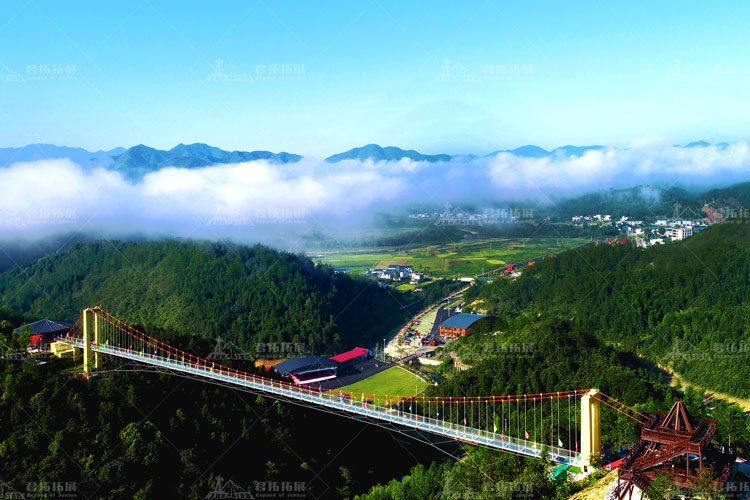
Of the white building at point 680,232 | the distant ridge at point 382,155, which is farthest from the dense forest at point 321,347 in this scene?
the distant ridge at point 382,155

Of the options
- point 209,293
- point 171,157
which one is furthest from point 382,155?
point 209,293

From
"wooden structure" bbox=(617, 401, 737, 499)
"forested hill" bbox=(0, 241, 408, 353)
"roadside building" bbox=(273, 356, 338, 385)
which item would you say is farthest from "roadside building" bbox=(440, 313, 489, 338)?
"wooden structure" bbox=(617, 401, 737, 499)

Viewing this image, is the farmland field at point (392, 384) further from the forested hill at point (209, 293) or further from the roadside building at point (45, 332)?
the roadside building at point (45, 332)

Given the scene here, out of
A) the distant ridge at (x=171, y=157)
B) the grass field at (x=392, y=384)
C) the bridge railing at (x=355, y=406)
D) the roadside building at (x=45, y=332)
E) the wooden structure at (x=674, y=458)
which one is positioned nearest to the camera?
the wooden structure at (x=674, y=458)

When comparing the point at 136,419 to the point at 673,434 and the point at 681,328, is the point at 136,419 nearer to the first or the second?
the point at 673,434

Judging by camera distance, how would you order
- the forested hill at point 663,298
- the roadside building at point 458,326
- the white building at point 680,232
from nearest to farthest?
the forested hill at point 663,298
the roadside building at point 458,326
the white building at point 680,232

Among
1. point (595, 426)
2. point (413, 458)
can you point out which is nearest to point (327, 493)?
point (413, 458)
